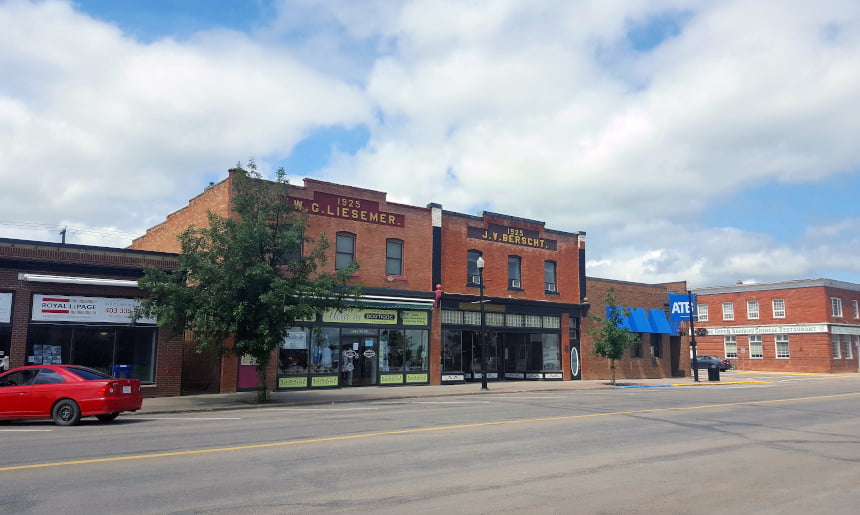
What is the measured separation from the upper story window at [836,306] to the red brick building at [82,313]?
52574 mm

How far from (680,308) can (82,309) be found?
3213 cm

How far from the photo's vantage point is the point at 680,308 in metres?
38.8

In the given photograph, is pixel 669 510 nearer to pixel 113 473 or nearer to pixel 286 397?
pixel 113 473

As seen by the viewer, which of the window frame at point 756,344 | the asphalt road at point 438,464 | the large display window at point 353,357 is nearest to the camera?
the asphalt road at point 438,464

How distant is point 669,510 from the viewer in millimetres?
7043

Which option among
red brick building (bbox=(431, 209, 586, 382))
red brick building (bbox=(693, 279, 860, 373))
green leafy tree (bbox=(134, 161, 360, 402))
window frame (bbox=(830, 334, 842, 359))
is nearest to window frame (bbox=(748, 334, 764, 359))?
red brick building (bbox=(693, 279, 860, 373))

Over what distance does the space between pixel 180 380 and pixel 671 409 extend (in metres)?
16.4

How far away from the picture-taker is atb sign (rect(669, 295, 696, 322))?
3810 centimetres

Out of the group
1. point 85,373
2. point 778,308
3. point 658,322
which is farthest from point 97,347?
point 778,308

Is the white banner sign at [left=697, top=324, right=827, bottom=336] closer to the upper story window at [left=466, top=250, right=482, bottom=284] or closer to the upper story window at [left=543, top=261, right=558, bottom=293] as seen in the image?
the upper story window at [left=543, top=261, right=558, bottom=293]

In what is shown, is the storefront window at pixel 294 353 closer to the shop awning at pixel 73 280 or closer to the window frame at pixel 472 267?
the shop awning at pixel 73 280

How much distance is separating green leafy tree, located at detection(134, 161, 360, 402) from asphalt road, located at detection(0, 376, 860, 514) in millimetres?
3702

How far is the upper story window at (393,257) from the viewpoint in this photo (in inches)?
1125

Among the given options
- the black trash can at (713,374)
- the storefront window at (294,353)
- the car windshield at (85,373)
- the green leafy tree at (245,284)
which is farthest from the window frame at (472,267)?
the car windshield at (85,373)
